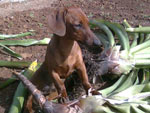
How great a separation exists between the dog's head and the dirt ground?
30.6 inches

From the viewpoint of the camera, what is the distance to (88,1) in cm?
533

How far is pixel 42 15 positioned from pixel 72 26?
7.83 ft

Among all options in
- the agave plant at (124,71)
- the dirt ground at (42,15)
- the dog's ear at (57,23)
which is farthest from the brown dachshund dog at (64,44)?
the dirt ground at (42,15)

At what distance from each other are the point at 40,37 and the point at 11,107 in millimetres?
1639

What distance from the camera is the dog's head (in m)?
2.55

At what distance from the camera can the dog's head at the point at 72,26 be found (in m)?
2.55

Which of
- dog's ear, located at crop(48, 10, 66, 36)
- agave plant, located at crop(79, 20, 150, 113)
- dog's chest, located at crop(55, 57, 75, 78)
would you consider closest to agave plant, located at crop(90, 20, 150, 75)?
agave plant, located at crop(79, 20, 150, 113)

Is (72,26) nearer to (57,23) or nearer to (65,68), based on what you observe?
(57,23)

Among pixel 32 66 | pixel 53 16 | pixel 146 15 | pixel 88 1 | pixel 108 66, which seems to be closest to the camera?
pixel 53 16

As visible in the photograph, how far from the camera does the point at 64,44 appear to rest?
2756 millimetres

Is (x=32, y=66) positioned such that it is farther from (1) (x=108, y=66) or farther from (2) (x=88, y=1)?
(2) (x=88, y=1)

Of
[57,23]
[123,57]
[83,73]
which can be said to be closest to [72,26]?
[57,23]

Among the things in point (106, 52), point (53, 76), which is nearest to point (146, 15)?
point (106, 52)

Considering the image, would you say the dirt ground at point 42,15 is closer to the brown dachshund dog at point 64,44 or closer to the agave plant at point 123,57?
the agave plant at point 123,57
